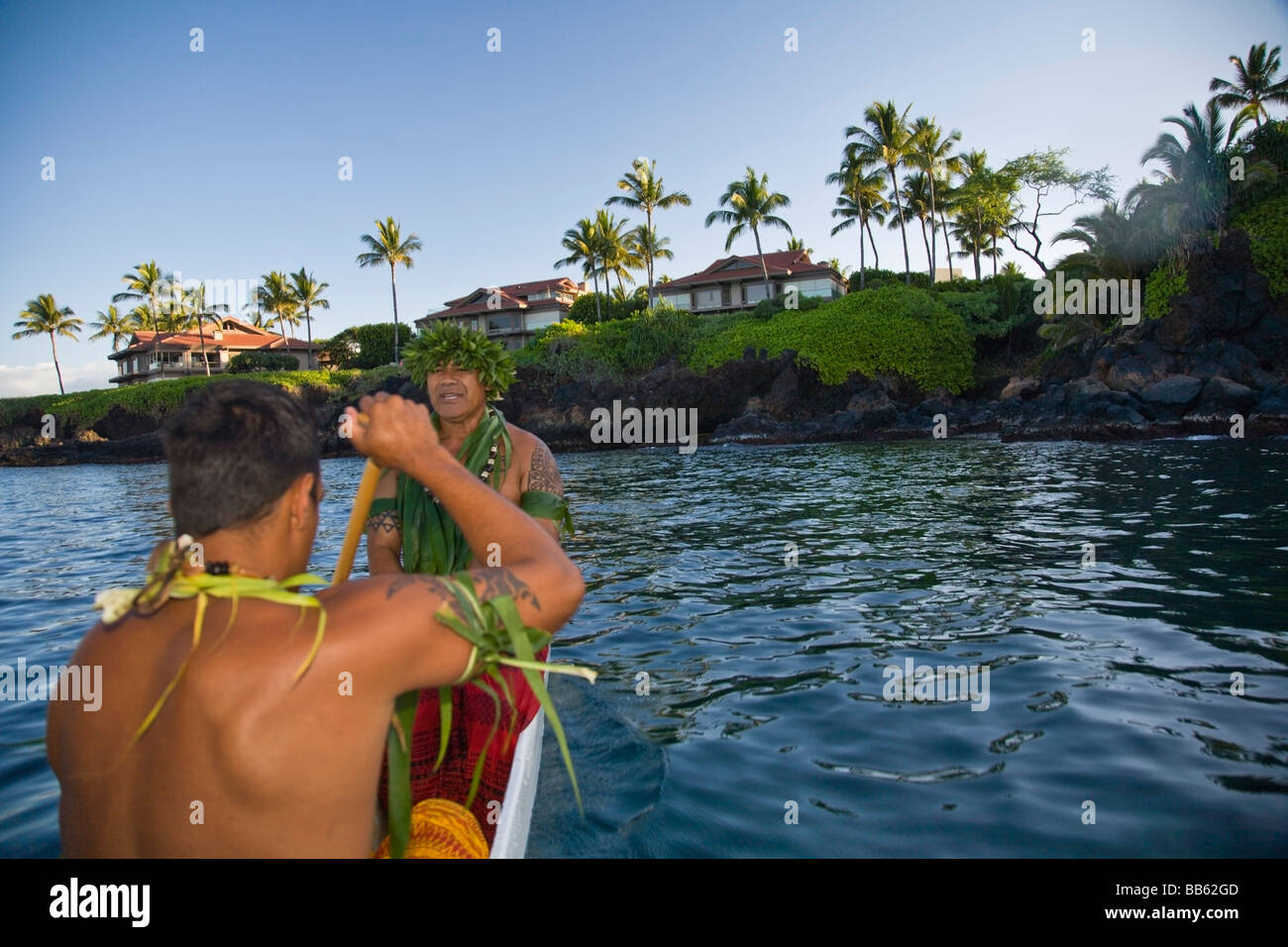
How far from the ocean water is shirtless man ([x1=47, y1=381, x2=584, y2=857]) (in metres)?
2.28

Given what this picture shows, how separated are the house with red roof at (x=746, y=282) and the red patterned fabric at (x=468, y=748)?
195 ft

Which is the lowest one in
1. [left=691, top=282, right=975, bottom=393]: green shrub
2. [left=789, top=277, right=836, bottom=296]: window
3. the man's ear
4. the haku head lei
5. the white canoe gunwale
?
the white canoe gunwale

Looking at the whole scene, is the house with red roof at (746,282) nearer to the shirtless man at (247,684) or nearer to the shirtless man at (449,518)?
the shirtless man at (449,518)

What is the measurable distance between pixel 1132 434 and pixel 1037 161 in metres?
31.1

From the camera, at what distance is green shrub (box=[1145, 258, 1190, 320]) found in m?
31.8

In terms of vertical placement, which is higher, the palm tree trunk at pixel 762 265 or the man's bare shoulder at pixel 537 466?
the palm tree trunk at pixel 762 265

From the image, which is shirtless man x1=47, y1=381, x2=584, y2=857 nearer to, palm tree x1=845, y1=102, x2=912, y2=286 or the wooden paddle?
the wooden paddle

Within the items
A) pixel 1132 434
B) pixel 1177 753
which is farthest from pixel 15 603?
pixel 1132 434

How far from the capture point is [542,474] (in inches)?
185

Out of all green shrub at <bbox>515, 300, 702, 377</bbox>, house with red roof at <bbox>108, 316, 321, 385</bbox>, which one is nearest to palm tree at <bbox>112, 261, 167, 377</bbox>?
house with red roof at <bbox>108, 316, 321, 385</bbox>

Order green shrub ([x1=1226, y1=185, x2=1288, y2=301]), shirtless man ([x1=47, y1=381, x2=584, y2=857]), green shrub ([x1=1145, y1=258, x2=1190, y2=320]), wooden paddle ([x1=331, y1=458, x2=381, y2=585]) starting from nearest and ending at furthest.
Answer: shirtless man ([x1=47, y1=381, x2=584, y2=857]) < wooden paddle ([x1=331, y1=458, x2=381, y2=585]) < green shrub ([x1=1226, y1=185, x2=1288, y2=301]) < green shrub ([x1=1145, y1=258, x2=1190, y2=320])

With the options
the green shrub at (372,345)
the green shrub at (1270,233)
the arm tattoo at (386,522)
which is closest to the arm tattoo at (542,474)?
the arm tattoo at (386,522)

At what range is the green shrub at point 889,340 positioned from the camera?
143 feet
